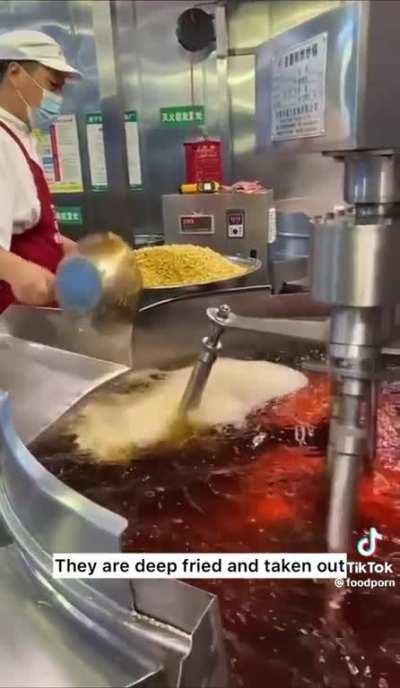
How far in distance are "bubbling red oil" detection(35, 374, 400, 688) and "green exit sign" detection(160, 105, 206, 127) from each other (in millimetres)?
264

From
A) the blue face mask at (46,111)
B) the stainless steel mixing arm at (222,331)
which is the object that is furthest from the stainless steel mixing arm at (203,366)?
the blue face mask at (46,111)

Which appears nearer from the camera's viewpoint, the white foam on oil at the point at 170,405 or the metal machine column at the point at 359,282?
the metal machine column at the point at 359,282

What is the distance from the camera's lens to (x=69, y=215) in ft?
1.93

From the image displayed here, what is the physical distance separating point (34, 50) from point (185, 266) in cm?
24

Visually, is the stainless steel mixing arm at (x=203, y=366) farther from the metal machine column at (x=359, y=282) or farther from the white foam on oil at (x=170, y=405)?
the metal machine column at (x=359, y=282)

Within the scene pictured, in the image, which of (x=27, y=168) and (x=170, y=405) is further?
(x=170, y=405)

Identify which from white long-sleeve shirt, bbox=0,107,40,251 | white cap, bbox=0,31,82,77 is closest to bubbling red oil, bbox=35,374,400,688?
white long-sleeve shirt, bbox=0,107,40,251

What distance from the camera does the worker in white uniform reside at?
0.54 meters

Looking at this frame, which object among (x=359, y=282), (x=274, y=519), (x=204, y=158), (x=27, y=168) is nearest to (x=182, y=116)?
(x=204, y=158)

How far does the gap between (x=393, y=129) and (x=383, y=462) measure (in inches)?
14.7

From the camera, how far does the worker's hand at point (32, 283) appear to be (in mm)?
551

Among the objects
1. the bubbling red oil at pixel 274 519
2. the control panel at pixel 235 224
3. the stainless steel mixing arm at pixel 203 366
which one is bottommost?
the bubbling red oil at pixel 274 519

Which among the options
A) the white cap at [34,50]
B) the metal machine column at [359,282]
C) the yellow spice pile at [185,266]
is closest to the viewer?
the metal machine column at [359,282]

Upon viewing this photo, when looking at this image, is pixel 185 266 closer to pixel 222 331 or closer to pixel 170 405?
pixel 222 331
